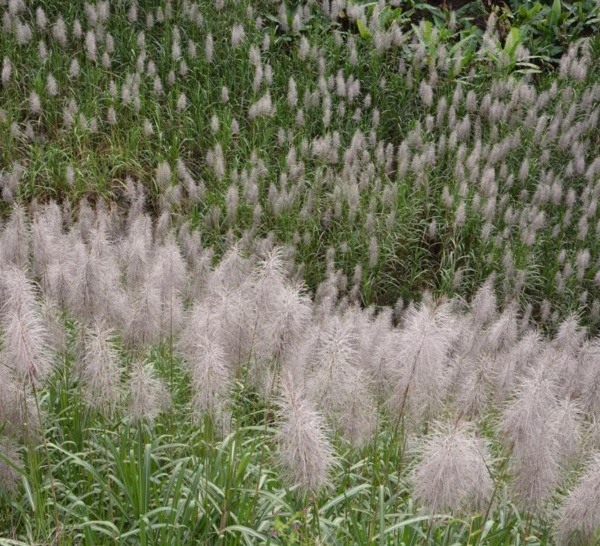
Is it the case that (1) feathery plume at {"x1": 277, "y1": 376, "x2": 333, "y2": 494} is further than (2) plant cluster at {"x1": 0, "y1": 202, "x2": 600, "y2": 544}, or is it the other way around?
(2) plant cluster at {"x1": 0, "y1": 202, "x2": 600, "y2": 544}

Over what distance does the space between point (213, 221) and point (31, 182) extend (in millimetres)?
2020

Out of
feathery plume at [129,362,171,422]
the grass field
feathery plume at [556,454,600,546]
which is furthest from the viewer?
feathery plume at [129,362,171,422]

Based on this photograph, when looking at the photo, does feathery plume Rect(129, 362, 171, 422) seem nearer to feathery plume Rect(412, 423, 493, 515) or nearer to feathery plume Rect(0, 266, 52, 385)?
feathery plume Rect(0, 266, 52, 385)

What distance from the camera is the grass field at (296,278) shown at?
297 centimetres

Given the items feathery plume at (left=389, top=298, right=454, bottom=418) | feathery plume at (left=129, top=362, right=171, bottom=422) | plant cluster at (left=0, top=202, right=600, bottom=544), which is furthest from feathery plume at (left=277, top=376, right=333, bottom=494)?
feathery plume at (left=129, top=362, right=171, bottom=422)

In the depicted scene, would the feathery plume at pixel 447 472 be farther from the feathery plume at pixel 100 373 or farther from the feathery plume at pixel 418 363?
the feathery plume at pixel 100 373

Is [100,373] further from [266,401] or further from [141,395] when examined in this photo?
[266,401]

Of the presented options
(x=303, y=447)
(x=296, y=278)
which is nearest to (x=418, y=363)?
(x=303, y=447)

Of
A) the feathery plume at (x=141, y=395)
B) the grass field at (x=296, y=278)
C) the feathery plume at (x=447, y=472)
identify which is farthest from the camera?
the feathery plume at (x=141, y=395)

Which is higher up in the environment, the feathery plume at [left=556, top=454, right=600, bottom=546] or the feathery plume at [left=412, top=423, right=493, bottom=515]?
the feathery plume at [left=412, top=423, right=493, bottom=515]

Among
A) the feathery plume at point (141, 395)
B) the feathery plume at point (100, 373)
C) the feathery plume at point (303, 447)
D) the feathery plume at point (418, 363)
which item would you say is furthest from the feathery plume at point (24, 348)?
the feathery plume at point (418, 363)

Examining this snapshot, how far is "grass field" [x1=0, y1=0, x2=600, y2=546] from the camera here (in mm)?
2971

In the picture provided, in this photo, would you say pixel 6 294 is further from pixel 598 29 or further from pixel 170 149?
pixel 598 29

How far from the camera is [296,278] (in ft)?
23.4
